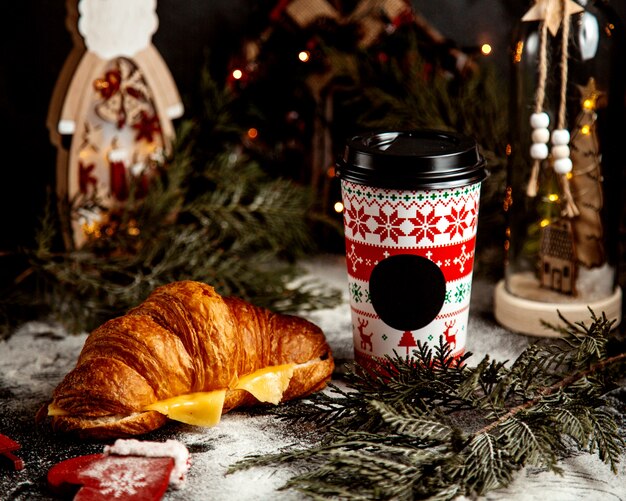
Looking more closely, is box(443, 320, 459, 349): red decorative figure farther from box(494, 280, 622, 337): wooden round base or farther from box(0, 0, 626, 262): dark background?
box(0, 0, 626, 262): dark background

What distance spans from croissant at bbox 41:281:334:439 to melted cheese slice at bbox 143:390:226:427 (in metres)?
0.01

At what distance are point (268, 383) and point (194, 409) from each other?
0.11m

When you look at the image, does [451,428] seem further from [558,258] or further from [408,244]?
[558,258]

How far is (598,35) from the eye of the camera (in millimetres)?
1274

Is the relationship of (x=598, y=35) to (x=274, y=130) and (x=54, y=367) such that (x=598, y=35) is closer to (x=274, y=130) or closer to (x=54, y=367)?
(x=274, y=130)

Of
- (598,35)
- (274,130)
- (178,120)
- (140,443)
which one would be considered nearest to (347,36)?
(274,130)

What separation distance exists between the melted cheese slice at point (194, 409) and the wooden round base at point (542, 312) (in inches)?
21.6

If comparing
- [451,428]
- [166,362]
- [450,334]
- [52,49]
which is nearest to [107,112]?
[52,49]

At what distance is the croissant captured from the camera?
1007mm

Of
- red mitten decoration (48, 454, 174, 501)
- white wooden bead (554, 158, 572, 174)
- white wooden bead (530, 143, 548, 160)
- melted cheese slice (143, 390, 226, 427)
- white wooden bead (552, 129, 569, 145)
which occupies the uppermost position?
white wooden bead (552, 129, 569, 145)

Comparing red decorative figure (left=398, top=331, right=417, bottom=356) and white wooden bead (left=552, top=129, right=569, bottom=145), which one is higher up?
white wooden bead (left=552, top=129, right=569, bottom=145)

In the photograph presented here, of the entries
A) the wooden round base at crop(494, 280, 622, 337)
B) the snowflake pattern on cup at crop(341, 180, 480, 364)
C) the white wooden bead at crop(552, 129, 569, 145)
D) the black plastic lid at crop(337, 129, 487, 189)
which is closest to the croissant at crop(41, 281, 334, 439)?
the snowflake pattern on cup at crop(341, 180, 480, 364)

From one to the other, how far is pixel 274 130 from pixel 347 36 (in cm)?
24

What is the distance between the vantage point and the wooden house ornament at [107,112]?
4.73 ft
